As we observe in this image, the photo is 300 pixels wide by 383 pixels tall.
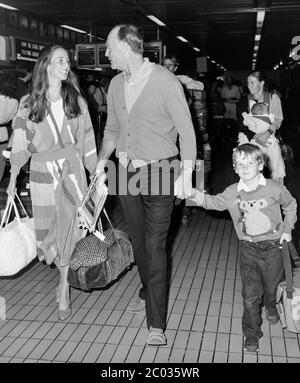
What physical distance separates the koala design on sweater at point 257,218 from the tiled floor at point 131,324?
0.77 meters

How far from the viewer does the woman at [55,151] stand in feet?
12.6

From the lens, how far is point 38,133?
388cm

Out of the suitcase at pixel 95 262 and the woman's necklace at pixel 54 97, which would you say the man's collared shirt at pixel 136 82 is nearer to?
the woman's necklace at pixel 54 97

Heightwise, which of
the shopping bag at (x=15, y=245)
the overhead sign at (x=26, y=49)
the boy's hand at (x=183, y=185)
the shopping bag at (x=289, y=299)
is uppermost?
the overhead sign at (x=26, y=49)

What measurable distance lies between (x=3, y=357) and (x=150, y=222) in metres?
1.28

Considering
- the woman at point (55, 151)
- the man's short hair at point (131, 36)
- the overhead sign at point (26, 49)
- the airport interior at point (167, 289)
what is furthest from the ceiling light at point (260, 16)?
the man's short hair at point (131, 36)

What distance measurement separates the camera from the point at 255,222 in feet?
11.2

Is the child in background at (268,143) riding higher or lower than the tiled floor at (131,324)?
higher

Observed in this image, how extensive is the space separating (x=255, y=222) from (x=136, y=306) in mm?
1306

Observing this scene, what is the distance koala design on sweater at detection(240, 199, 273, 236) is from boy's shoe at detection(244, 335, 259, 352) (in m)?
0.68

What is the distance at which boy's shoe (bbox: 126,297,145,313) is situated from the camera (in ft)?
13.7
